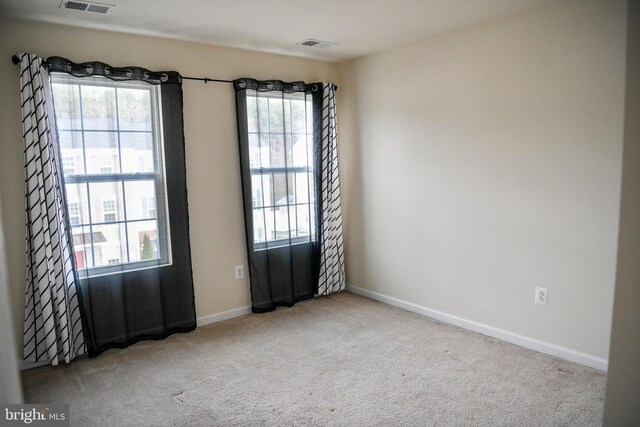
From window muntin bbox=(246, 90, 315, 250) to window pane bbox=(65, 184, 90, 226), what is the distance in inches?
51.0

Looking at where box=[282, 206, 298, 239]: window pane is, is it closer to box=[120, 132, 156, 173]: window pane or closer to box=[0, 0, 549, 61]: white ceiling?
box=[120, 132, 156, 173]: window pane

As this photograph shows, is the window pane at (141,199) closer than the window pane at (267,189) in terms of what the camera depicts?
Yes

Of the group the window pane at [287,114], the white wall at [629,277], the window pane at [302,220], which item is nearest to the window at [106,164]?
the window pane at [287,114]

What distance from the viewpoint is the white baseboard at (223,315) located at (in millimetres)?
3717

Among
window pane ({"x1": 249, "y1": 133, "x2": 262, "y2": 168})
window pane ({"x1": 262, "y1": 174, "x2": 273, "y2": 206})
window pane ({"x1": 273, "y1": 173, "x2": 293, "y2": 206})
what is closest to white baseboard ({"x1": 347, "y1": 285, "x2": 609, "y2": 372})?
window pane ({"x1": 273, "y1": 173, "x2": 293, "y2": 206})

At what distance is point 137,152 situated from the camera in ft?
10.8

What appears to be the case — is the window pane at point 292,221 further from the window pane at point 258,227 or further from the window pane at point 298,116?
the window pane at point 298,116

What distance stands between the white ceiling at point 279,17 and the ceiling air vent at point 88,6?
0.05 metres

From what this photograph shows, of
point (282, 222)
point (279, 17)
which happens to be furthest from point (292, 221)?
point (279, 17)

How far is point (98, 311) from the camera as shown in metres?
3.16

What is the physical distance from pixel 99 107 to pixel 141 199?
2.30ft

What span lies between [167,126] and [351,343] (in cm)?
213

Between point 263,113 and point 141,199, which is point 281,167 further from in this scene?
point 141,199

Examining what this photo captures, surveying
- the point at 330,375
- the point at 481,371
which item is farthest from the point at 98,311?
the point at 481,371
